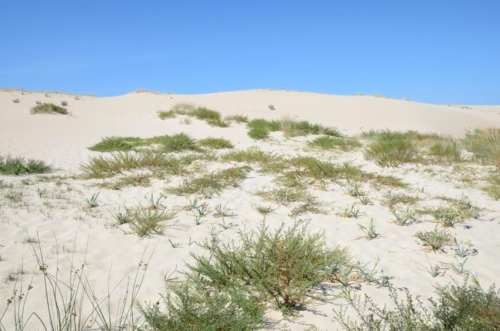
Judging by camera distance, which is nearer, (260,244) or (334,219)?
(260,244)

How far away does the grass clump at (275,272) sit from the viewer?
2615 mm

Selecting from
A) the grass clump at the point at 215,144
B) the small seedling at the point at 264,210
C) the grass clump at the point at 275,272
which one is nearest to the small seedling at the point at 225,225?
the small seedling at the point at 264,210

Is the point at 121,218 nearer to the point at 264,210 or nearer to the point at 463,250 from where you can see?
the point at 264,210

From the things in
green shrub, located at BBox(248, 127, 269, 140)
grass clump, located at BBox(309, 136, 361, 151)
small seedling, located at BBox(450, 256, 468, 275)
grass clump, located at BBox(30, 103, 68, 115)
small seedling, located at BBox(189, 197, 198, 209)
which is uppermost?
grass clump, located at BBox(30, 103, 68, 115)

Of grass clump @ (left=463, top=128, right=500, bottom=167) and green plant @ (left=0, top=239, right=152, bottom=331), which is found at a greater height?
grass clump @ (left=463, top=128, right=500, bottom=167)

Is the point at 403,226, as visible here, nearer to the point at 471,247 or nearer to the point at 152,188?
the point at 471,247

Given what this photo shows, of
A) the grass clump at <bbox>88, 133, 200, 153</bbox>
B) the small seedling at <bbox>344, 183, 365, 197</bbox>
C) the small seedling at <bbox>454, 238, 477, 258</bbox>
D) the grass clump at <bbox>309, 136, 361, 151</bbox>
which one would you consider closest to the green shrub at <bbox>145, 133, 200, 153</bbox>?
the grass clump at <bbox>88, 133, 200, 153</bbox>

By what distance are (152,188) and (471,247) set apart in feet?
15.7

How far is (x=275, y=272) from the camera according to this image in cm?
282

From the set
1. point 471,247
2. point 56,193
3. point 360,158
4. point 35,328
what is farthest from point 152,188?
point 360,158

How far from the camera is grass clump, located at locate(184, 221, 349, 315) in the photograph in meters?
2.62

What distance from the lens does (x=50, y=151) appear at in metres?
9.47

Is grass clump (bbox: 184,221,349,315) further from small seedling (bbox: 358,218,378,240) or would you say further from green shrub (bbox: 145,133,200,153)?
green shrub (bbox: 145,133,200,153)

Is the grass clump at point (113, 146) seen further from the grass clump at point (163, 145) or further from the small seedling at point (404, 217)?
the small seedling at point (404, 217)
